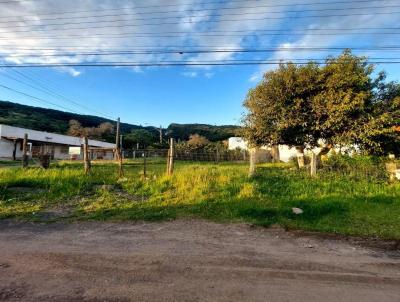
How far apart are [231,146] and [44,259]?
42177 millimetres

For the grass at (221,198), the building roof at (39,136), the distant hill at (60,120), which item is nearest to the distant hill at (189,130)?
the distant hill at (60,120)

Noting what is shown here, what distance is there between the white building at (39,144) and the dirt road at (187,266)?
88.5 ft

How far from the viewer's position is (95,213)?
846 centimetres

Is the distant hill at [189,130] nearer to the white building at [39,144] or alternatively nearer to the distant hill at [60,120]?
the distant hill at [60,120]

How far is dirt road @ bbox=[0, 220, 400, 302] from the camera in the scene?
399 centimetres

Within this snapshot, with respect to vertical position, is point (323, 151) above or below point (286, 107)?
below

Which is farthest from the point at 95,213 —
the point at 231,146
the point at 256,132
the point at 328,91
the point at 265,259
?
the point at 231,146

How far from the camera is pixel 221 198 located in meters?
9.70

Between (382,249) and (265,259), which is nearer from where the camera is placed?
(265,259)

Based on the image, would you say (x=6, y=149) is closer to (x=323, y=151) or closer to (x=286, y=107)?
(x=286, y=107)

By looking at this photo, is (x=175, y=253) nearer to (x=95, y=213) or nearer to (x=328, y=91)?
(x=95, y=213)

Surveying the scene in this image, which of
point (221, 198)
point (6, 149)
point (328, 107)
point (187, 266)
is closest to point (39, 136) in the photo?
point (6, 149)

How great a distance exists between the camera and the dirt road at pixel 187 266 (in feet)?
13.1

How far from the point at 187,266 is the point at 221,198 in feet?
15.9
